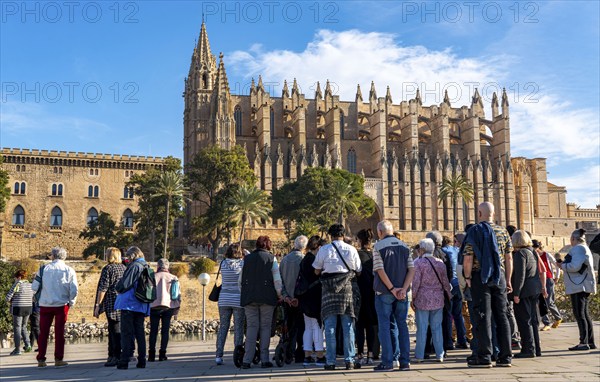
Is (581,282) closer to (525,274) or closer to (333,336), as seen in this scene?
(525,274)

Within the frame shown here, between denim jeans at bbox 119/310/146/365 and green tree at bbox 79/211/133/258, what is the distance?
132ft

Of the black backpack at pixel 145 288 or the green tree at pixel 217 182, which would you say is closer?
the black backpack at pixel 145 288

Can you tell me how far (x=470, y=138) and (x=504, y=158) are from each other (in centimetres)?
420

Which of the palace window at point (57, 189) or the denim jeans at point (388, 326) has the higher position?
the palace window at point (57, 189)

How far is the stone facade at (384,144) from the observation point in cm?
6166

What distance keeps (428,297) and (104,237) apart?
44478 millimetres

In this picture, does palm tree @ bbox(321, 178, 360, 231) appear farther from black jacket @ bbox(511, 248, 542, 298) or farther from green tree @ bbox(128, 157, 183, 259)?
black jacket @ bbox(511, 248, 542, 298)

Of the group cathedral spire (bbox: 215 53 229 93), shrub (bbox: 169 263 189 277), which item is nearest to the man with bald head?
shrub (bbox: 169 263 189 277)

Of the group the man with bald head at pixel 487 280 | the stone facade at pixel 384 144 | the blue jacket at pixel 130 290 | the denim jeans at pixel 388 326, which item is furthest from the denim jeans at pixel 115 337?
the stone facade at pixel 384 144

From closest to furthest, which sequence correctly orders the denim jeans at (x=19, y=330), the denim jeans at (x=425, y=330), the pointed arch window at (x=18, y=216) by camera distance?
1. the denim jeans at (x=425, y=330)
2. the denim jeans at (x=19, y=330)
3. the pointed arch window at (x=18, y=216)

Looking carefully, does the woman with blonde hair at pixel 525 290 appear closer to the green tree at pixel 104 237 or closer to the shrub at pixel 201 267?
the shrub at pixel 201 267

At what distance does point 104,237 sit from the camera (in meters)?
50.1

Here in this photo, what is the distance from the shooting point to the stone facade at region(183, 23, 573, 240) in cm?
6166

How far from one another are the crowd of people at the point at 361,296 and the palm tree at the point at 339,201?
40.5 meters
